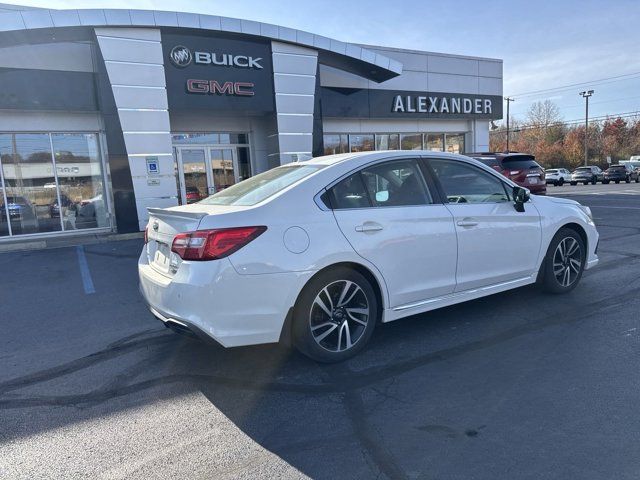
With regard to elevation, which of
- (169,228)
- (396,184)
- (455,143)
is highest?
(455,143)

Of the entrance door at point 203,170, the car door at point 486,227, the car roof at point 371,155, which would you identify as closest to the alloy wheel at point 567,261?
the car door at point 486,227

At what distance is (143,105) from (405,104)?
382 inches

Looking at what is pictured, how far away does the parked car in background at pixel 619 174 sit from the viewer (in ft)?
133

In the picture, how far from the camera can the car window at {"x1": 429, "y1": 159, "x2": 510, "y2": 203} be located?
14.4 ft

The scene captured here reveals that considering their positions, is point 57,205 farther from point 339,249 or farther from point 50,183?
point 339,249

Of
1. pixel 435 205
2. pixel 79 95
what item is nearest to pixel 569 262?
pixel 435 205

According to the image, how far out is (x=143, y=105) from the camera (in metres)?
11.9

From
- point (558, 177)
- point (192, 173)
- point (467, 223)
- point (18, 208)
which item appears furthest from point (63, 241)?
point (558, 177)

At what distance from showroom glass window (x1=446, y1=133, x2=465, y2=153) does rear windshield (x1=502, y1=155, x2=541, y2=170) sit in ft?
24.3

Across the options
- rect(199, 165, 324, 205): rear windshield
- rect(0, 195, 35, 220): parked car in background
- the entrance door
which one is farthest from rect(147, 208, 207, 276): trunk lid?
the entrance door

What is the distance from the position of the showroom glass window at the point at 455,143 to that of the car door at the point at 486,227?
16.0 m

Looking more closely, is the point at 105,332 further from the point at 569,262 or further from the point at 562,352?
the point at 569,262

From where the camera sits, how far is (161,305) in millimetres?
3521

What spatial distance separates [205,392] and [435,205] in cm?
251
